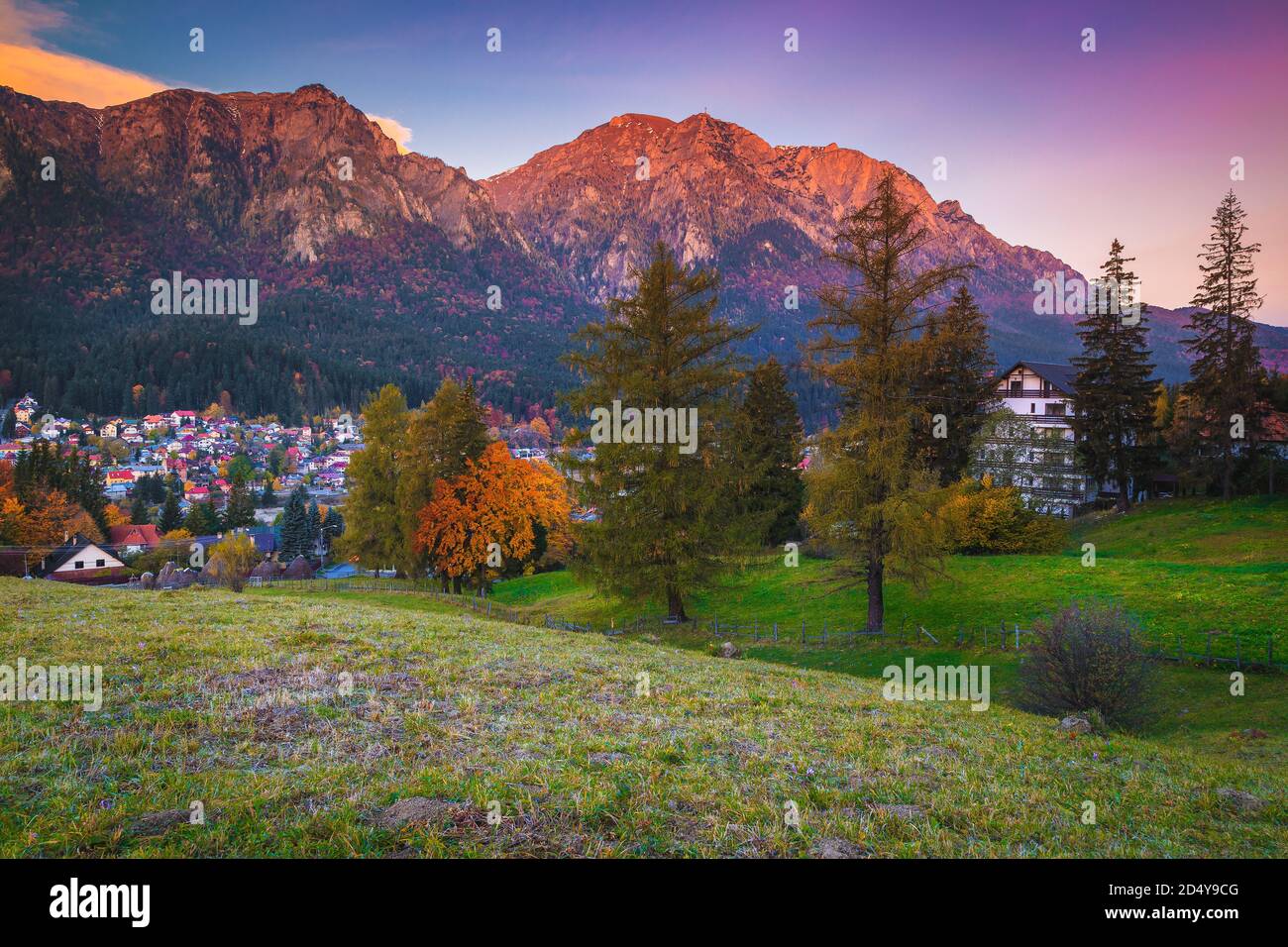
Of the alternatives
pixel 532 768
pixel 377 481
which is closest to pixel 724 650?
pixel 532 768

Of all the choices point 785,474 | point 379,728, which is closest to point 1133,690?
point 379,728

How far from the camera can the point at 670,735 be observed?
27.8 ft

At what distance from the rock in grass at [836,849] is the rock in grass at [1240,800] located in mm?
5560

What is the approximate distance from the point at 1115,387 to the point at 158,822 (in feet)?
181

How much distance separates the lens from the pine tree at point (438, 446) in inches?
1435

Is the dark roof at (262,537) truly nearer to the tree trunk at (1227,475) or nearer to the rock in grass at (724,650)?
the rock in grass at (724,650)

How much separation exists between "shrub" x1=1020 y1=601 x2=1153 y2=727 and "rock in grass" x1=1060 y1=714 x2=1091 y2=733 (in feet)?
4.54

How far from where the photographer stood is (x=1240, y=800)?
24.2ft

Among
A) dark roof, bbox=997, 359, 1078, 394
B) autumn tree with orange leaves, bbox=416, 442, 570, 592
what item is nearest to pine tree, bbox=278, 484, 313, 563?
autumn tree with orange leaves, bbox=416, 442, 570, 592

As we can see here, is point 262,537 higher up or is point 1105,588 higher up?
point 1105,588

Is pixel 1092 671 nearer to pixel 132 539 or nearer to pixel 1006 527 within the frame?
pixel 1006 527

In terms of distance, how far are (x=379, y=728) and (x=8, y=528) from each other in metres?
83.2

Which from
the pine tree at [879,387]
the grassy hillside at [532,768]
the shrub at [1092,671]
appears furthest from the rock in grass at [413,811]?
the pine tree at [879,387]

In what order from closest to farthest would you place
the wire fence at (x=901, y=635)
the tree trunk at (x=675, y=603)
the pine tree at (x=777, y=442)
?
1. the wire fence at (x=901, y=635)
2. the tree trunk at (x=675, y=603)
3. the pine tree at (x=777, y=442)
